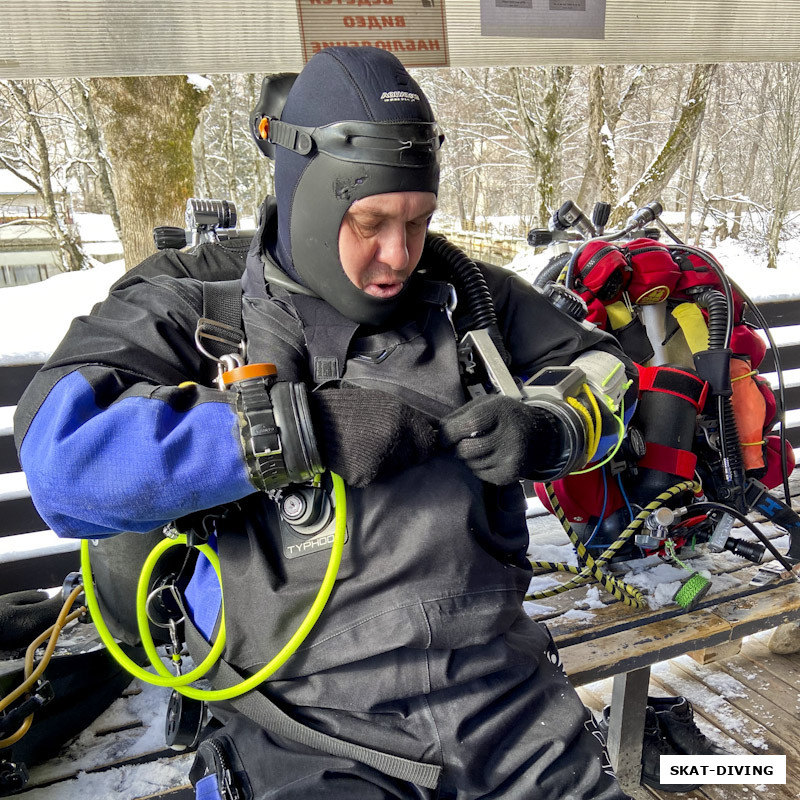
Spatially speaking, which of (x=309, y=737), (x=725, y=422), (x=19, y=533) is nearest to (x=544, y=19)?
(x=725, y=422)

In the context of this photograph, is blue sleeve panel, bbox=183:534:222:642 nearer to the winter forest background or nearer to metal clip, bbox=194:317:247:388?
metal clip, bbox=194:317:247:388

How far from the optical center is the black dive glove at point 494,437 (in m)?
1.21

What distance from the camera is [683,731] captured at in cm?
241

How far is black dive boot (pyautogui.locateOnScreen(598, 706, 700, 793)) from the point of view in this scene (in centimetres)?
234

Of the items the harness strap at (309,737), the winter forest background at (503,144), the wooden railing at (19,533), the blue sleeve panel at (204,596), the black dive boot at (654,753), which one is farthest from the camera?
the winter forest background at (503,144)

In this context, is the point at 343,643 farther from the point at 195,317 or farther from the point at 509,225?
the point at 509,225

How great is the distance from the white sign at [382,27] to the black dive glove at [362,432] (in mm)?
1590

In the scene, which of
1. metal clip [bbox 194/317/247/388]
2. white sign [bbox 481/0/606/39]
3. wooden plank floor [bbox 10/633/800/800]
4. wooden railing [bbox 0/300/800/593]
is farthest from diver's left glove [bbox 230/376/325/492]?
wooden railing [bbox 0/300/800/593]

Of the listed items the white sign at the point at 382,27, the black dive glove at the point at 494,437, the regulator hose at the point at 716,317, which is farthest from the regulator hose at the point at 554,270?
the black dive glove at the point at 494,437

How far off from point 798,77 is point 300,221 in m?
14.3

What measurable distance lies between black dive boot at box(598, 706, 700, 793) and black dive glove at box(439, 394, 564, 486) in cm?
160

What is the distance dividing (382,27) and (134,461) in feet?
6.14

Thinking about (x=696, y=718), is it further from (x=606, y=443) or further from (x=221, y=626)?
(x=221, y=626)

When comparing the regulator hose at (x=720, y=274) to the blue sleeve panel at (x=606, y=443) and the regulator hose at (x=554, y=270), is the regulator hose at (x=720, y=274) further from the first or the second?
the blue sleeve panel at (x=606, y=443)
